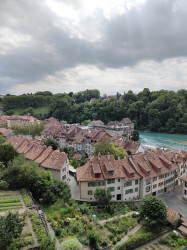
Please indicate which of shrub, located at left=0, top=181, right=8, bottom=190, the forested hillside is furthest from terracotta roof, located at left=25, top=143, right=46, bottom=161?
the forested hillside

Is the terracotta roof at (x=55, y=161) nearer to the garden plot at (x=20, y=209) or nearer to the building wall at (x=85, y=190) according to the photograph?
the building wall at (x=85, y=190)

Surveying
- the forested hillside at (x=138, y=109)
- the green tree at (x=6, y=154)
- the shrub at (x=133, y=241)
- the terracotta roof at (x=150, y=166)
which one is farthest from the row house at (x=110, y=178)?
the forested hillside at (x=138, y=109)

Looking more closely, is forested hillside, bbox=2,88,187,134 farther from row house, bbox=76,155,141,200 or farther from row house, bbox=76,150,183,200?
row house, bbox=76,155,141,200

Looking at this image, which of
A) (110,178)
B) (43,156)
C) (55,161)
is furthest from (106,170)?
(43,156)

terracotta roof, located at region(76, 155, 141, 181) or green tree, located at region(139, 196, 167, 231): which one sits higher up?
terracotta roof, located at region(76, 155, 141, 181)

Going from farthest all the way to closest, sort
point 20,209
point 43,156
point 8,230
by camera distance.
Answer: point 43,156 → point 20,209 → point 8,230

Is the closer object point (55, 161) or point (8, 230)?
point (8, 230)

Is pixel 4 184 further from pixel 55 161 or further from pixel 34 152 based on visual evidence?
pixel 34 152
